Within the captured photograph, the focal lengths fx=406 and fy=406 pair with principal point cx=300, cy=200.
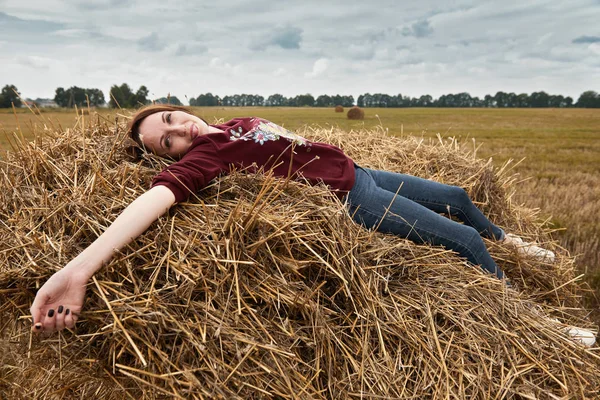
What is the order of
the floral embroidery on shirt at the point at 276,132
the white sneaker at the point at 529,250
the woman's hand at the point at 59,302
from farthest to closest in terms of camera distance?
the white sneaker at the point at 529,250
the floral embroidery on shirt at the point at 276,132
the woman's hand at the point at 59,302

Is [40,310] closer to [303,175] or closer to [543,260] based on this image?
[303,175]

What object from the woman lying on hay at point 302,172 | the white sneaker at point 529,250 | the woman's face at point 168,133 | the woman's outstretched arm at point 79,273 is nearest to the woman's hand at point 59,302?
the woman's outstretched arm at point 79,273

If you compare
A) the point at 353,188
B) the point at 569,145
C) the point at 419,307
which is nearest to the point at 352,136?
the point at 353,188

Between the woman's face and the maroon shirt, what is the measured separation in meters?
0.10

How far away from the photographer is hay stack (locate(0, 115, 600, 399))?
65.1 inches

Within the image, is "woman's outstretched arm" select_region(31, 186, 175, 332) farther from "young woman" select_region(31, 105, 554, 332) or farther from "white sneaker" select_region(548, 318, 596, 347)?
"white sneaker" select_region(548, 318, 596, 347)

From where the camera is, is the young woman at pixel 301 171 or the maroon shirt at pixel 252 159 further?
the young woman at pixel 301 171

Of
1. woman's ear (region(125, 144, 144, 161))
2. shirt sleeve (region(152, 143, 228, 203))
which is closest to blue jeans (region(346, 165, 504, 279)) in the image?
shirt sleeve (region(152, 143, 228, 203))

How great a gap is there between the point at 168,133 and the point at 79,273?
113cm

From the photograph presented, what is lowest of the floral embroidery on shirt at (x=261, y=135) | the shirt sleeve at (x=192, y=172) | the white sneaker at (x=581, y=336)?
the white sneaker at (x=581, y=336)

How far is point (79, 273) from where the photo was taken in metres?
1.65

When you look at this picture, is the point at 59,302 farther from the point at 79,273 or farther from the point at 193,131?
the point at 193,131

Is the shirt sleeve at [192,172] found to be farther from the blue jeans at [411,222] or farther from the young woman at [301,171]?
the blue jeans at [411,222]

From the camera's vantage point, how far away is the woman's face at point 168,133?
2.51 metres
